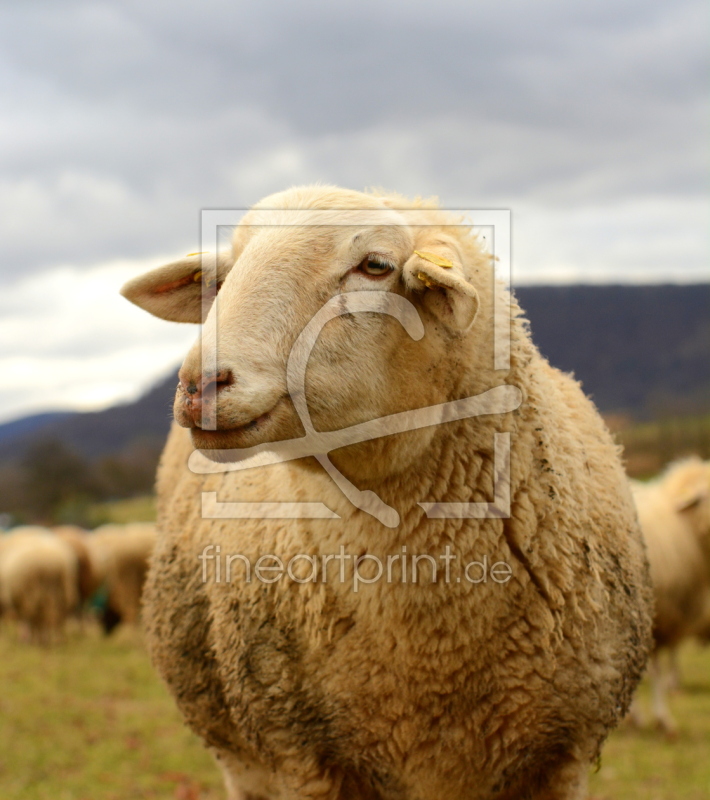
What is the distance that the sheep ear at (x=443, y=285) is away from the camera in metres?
2.00

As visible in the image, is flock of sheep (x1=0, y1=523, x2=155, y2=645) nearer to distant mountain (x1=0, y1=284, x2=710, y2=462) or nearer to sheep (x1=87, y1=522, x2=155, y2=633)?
sheep (x1=87, y1=522, x2=155, y2=633)

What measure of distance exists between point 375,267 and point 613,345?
419 ft

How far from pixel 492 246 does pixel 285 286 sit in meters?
0.89

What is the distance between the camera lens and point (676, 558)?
7160 millimetres

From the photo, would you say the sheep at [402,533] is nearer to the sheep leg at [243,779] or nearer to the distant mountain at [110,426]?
the sheep leg at [243,779]

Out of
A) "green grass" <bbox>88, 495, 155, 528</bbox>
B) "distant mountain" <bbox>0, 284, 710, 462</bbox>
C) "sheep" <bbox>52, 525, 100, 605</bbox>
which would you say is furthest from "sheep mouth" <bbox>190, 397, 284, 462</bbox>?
"distant mountain" <bbox>0, 284, 710, 462</bbox>

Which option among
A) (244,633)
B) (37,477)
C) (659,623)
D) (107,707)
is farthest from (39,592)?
(37,477)

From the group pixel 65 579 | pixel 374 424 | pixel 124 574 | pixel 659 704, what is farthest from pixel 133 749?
pixel 124 574

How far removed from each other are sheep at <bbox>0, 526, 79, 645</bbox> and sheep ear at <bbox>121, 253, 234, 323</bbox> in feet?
39.5

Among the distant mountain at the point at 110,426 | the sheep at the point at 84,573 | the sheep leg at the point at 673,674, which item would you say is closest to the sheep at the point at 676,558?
the sheep leg at the point at 673,674

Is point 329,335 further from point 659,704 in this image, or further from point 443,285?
point 659,704

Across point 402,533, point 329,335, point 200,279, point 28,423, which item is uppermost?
point 200,279

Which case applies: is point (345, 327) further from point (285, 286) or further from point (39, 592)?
point (39, 592)

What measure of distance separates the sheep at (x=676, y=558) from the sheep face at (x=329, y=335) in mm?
5363
